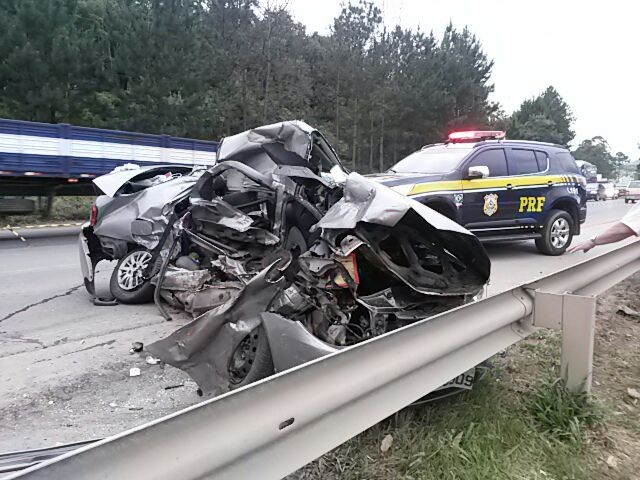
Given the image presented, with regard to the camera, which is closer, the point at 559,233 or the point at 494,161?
the point at 494,161

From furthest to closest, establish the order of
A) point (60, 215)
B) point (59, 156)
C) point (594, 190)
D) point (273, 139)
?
point (594, 190), point (60, 215), point (59, 156), point (273, 139)

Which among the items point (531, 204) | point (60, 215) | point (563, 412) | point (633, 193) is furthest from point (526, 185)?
point (633, 193)

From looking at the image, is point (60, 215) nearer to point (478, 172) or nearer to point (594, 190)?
point (478, 172)

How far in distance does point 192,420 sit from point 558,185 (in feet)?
31.7

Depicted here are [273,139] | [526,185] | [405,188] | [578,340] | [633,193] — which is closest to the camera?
[578,340]

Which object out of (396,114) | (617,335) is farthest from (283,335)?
(396,114)

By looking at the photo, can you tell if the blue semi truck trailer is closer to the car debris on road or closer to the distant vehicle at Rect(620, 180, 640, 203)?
the car debris on road

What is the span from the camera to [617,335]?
4.41 metres

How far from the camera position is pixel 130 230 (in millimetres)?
5570

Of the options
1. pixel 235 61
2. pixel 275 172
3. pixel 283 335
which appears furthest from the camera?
pixel 235 61

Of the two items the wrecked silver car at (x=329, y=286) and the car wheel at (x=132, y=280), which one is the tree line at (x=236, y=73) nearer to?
the car wheel at (x=132, y=280)

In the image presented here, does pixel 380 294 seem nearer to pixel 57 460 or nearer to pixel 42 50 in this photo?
pixel 57 460

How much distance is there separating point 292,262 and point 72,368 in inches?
71.4

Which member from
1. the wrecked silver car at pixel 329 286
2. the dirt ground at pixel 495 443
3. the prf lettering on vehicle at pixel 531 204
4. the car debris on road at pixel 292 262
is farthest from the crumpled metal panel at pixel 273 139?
the prf lettering on vehicle at pixel 531 204
